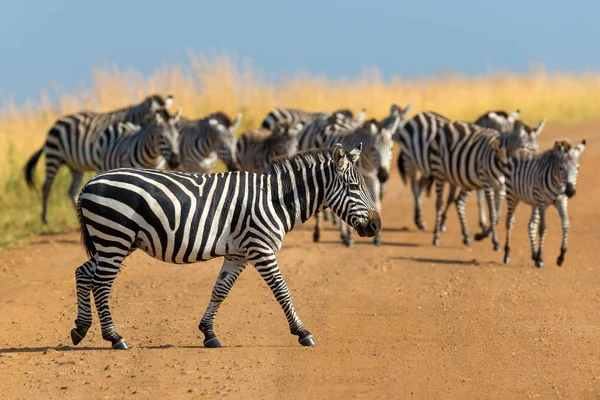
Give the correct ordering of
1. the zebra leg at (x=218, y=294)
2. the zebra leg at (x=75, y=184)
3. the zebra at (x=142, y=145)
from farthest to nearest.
Answer: the zebra leg at (x=75, y=184), the zebra at (x=142, y=145), the zebra leg at (x=218, y=294)

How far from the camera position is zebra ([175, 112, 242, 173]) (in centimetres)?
1705

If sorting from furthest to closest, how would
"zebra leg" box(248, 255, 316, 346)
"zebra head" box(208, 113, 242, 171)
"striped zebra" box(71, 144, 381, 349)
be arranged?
1. "zebra head" box(208, 113, 242, 171)
2. "zebra leg" box(248, 255, 316, 346)
3. "striped zebra" box(71, 144, 381, 349)

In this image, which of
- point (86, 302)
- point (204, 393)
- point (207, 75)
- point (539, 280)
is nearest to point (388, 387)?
point (204, 393)

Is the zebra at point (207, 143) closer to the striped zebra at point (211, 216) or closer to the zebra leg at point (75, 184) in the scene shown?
the zebra leg at point (75, 184)

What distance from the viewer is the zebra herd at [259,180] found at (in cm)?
841

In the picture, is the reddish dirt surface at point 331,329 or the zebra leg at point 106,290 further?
the zebra leg at point 106,290

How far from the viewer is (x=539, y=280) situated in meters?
12.1

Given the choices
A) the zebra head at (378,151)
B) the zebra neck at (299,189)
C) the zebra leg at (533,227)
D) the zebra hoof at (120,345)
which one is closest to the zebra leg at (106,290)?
the zebra hoof at (120,345)

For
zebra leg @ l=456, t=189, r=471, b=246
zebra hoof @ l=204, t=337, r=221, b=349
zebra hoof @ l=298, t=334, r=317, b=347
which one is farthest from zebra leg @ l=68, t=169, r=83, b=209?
zebra hoof @ l=298, t=334, r=317, b=347

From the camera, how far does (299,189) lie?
8.83 m

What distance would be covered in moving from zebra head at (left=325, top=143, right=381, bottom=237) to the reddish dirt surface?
934 mm

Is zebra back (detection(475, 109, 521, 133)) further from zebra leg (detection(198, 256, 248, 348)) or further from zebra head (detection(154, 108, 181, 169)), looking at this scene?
zebra leg (detection(198, 256, 248, 348))

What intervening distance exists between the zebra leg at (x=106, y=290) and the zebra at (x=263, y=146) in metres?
7.15

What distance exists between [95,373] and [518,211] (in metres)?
11.6
